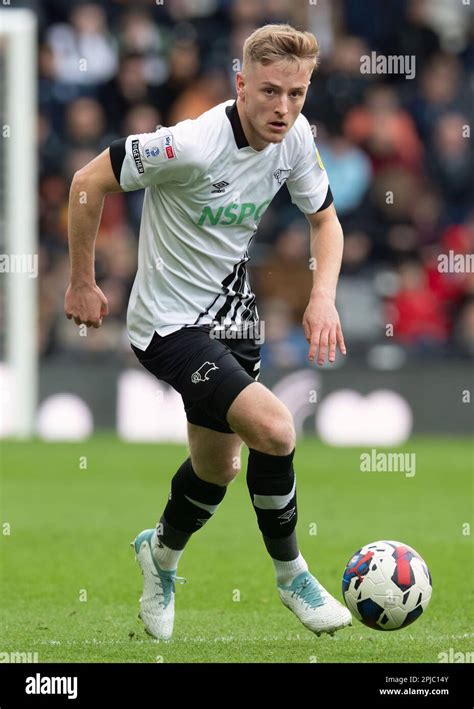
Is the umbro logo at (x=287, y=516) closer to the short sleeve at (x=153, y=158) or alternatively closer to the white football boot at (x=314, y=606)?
the white football boot at (x=314, y=606)

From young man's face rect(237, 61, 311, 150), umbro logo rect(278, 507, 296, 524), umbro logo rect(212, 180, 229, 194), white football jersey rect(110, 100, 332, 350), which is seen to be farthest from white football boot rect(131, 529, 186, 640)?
young man's face rect(237, 61, 311, 150)

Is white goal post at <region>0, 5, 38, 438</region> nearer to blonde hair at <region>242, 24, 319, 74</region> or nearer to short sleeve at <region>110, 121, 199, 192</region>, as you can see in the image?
short sleeve at <region>110, 121, 199, 192</region>

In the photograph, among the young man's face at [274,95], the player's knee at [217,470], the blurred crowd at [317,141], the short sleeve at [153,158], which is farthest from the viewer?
the blurred crowd at [317,141]

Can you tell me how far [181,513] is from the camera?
6.23m

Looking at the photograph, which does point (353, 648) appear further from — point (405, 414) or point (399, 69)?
point (399, 69)

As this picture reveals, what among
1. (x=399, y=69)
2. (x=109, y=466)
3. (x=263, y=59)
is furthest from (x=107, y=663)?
(x=399, y=69)

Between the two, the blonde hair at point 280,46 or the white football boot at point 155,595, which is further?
the white football boot at point 155,595

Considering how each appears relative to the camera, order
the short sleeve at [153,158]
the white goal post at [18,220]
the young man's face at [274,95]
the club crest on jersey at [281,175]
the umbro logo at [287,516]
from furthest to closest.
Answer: the white goal post at [18,220]
the club crest on jersey at [281,175]
the umbro logo at [287,516]
the short sleeve at [153,158]
the young man's face at [274,95]

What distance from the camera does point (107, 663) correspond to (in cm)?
536

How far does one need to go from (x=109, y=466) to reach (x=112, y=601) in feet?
19.4

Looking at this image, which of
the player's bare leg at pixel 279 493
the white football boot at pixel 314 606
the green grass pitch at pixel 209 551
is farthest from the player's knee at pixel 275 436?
the green grass pitch at pixel 209 551

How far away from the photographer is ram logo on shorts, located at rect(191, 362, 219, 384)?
5.61 metres

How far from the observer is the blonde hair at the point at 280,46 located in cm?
→ 551

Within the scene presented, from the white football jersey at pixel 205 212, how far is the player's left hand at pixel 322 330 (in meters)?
0.48
